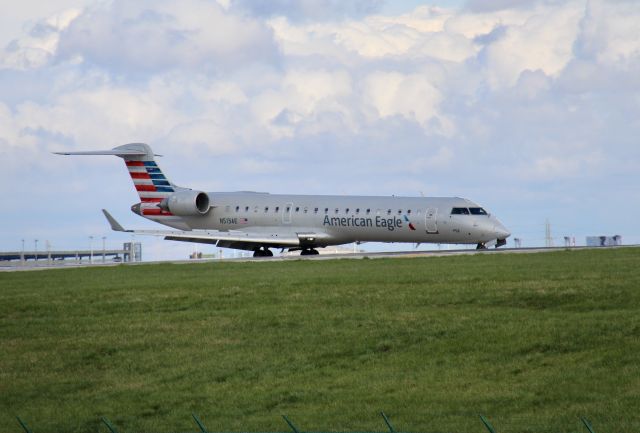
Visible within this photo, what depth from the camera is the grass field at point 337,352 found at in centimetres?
1930

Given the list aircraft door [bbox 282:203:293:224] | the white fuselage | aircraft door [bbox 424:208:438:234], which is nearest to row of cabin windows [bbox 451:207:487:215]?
the white fuselage

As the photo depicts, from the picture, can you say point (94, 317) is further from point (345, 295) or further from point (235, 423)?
point (235, 423)

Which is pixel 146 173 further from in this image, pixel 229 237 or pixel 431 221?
pixel 431 221

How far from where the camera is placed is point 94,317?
95.3ft

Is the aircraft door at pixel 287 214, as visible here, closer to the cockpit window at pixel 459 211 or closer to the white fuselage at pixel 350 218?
the white fuselage at pixel 350 218

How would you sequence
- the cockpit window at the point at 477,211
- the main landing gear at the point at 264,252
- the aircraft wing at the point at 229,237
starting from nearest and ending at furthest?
1. the cockpit window at the point at 477,211
2. the aircraft wing at the point at 229,237
3. the main landing gear at the point at 264,252

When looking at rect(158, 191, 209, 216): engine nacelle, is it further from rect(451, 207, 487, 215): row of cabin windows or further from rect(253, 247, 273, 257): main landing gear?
rect(451, 207, 487, 215): row of cabin windows

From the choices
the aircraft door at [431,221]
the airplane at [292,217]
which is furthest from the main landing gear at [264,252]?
the aircraft door at [431,221]

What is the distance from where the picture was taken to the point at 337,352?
2361cm

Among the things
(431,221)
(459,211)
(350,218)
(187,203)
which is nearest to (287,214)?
(350,218)

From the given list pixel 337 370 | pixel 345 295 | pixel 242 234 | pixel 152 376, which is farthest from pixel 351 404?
pixel 242 234

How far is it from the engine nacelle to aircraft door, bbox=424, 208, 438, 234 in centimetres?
1244

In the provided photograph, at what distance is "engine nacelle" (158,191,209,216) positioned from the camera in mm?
57219

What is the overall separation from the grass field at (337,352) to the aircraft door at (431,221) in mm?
15743
